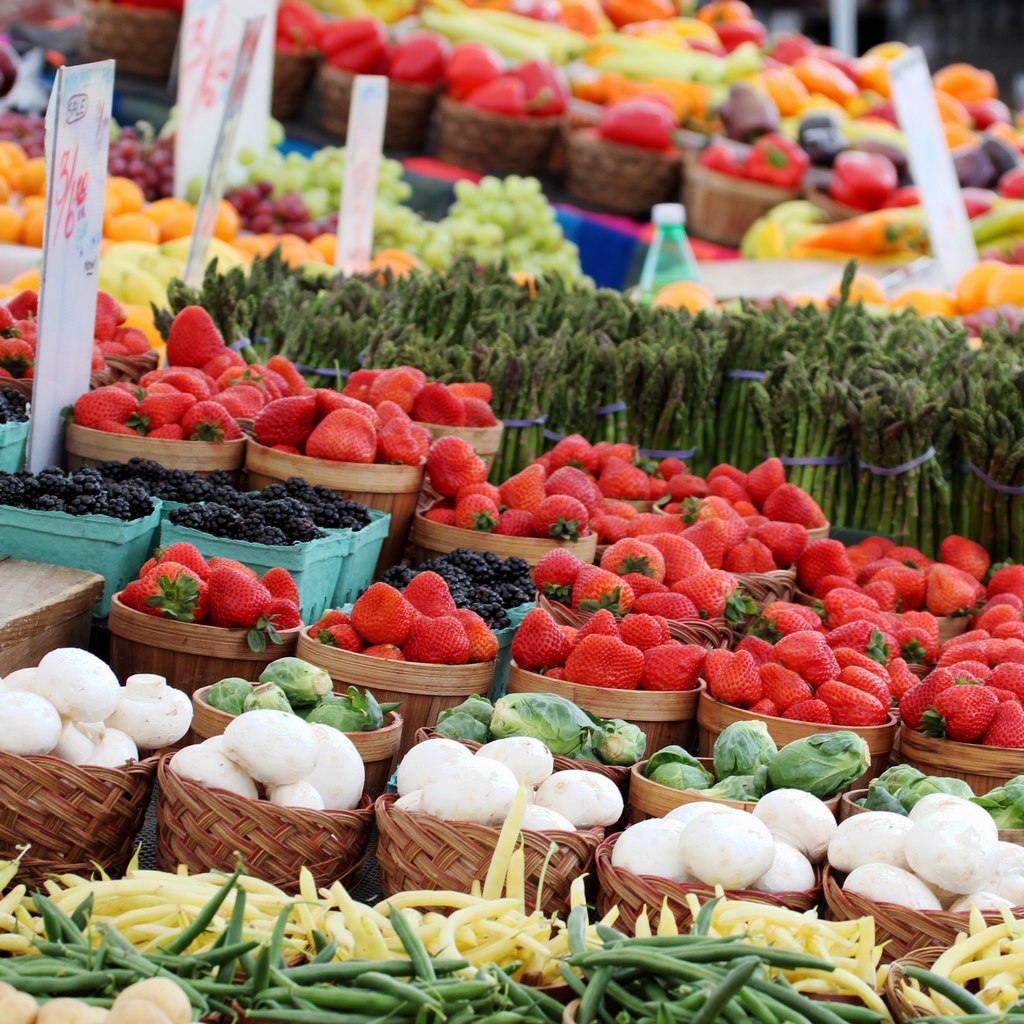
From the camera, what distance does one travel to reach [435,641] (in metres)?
2.90

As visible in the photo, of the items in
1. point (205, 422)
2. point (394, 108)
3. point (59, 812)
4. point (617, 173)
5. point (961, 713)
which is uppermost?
point (394, 108)

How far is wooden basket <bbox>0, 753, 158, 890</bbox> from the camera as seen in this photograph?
2.31m

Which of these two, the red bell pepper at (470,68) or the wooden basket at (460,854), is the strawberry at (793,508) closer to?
the wooden basket at (460,854)

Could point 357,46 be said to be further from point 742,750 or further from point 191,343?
point 742,750

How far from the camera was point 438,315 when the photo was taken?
5.06 m

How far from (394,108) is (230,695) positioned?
6.61 meters

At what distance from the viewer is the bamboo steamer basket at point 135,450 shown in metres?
3.42

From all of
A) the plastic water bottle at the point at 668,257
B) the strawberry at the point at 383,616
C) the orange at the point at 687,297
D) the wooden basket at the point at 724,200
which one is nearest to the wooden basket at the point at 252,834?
the strawberry at the point at 383,616

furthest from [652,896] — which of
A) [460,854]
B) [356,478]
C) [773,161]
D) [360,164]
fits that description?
[773,161]

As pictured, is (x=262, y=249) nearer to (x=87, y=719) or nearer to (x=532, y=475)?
(x=532, y=475)

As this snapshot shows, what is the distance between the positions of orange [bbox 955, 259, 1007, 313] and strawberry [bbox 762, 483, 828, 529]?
10.2 feet

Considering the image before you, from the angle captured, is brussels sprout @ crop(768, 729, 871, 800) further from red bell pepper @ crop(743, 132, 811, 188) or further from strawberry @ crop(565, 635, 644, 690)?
red bell pepper @ crop(743, 132, 811, 188)

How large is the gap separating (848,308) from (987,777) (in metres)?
2.84

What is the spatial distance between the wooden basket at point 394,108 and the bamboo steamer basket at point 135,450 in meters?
5.28
